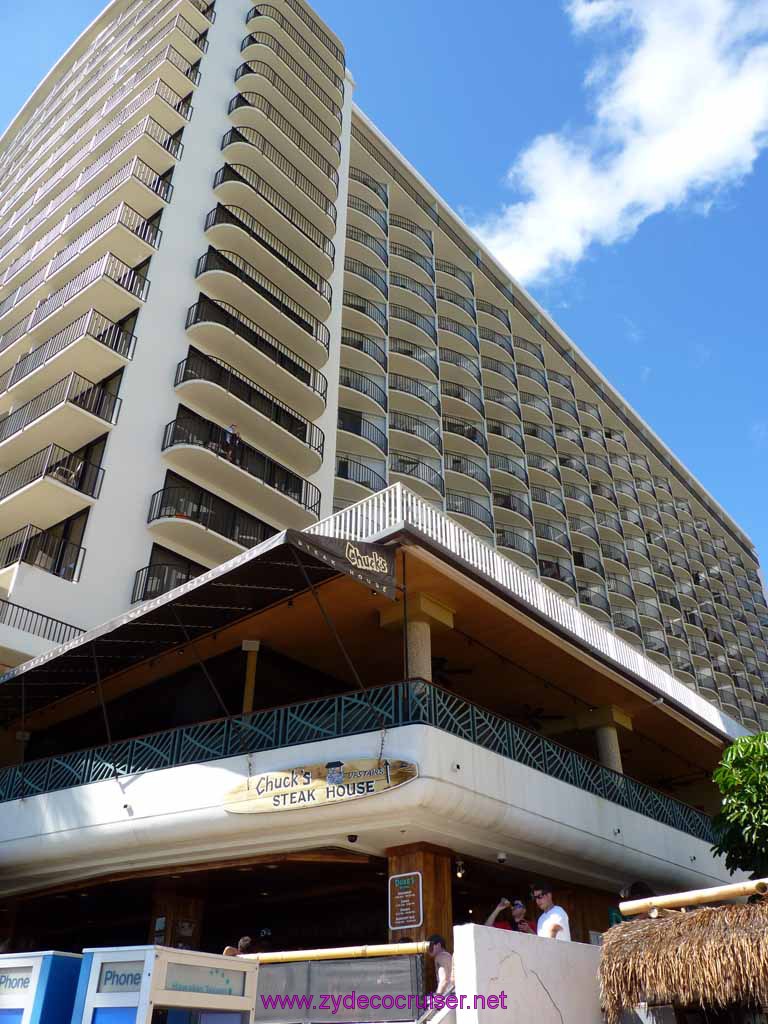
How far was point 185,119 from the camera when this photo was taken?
29734 mm

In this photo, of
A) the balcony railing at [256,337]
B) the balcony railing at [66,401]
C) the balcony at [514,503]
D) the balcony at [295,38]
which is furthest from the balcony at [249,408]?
the balcony at [514,503]

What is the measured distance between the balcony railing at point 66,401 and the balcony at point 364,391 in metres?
13.1

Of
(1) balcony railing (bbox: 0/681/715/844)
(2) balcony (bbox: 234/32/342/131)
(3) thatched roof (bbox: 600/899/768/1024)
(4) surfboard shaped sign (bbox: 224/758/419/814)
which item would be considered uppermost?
(2) balcony (bbox: 234/32/342/131)

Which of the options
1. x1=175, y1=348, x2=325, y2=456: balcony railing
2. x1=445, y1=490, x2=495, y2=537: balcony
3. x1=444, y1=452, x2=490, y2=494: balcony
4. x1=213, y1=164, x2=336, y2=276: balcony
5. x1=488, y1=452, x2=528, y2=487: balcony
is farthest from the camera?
x1=488, y1=452, x2=528, y2=487: balcony

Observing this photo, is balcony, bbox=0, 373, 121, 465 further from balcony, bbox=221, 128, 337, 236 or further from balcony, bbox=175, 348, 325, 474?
balcony, bbox=221, 128, 337, 236

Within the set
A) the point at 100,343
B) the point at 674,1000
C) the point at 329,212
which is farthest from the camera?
the point at 329,212

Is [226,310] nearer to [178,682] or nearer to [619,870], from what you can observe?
[178,682]

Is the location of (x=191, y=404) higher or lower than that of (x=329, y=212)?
lower

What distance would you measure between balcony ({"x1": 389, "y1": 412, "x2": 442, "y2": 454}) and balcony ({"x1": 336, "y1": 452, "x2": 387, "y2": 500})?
137 inches

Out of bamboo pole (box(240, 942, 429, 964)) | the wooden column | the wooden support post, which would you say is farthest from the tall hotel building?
bamboo pole (box(240, 942, 429, 964))

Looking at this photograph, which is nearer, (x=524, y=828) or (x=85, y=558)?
(x=524, y=828)

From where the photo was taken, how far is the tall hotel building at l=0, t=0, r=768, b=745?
22.7 meters

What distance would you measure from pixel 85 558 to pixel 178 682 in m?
4.84

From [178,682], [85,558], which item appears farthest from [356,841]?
[85,558]
